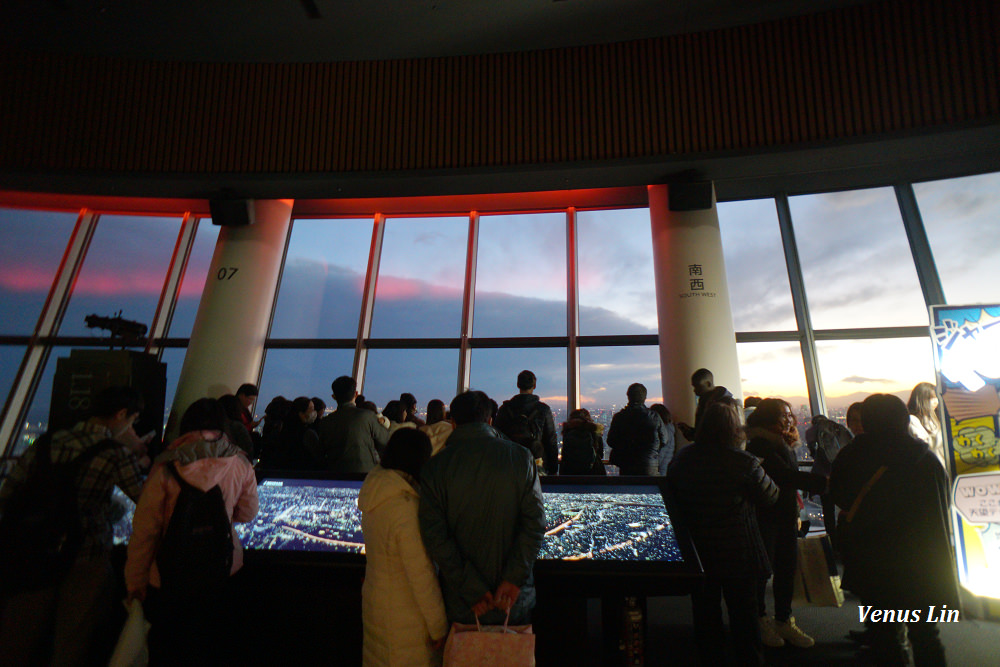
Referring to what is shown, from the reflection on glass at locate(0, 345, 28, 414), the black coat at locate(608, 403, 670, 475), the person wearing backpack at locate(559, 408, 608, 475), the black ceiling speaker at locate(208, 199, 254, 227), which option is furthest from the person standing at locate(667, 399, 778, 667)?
the reflection on glass at locate(0, 345, 28, 414)

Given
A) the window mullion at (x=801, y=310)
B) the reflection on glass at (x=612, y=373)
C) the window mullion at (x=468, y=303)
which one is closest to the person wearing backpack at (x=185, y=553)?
the window mullion at (x=468, y=303)

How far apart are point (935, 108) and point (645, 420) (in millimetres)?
4784

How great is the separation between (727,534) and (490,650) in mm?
1236

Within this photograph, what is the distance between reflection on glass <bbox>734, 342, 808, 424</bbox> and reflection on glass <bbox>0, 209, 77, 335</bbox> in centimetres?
1014

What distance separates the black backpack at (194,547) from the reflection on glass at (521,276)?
16.5 feet

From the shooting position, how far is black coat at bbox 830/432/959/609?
2145 mm

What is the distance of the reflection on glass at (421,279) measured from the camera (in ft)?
22.7

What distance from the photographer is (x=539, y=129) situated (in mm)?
5957

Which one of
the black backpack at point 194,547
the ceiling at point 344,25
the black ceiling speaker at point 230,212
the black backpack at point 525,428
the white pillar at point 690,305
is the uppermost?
the ceiling at point 344,25

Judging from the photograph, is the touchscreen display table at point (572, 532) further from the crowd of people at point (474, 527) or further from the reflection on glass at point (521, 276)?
the reflection on glass at point (521, 276)

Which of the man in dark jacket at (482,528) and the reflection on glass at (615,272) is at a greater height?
the reflection on glass at (615,272)

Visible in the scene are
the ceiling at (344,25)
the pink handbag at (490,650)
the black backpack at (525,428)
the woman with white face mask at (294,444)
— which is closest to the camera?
the pink handbag at (490,650)

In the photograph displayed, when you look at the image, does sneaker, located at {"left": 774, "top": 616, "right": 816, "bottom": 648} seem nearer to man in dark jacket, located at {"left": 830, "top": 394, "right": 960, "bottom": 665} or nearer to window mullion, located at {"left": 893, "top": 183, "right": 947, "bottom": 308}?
man in dark jacket, located at {"left": 830, "top": 394, "right": 960, "bottom": 665}

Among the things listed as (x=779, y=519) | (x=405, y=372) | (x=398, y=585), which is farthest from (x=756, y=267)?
(x=398, y=585)
